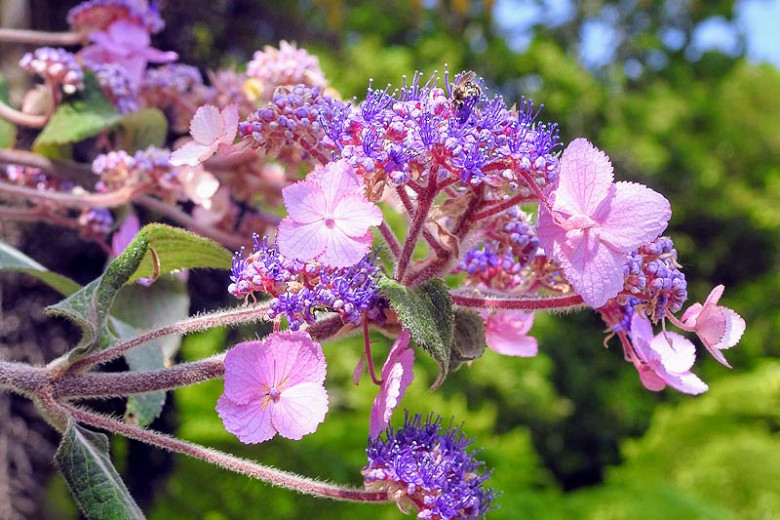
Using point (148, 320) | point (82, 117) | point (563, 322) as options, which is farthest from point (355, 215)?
point (563, 322)

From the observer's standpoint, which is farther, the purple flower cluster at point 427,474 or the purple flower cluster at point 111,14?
the purple flower cluster at point 111,14

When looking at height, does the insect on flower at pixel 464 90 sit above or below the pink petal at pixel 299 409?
above

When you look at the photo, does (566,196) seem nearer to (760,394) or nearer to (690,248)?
(760,394)

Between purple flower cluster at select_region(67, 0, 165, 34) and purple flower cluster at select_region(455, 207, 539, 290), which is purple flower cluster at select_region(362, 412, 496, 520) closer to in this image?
purple flower cluster at select_region(455, 207, 539, 290)

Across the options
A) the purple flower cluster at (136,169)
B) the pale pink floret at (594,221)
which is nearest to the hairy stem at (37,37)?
the purple flower cluster at (136,169)

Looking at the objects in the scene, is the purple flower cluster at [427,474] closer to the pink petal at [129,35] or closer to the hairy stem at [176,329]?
the hairy stem at [176,329]

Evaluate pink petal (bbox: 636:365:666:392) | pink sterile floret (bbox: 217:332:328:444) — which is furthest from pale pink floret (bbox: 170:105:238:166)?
pink petal (bbox: 636:365:666:392)
